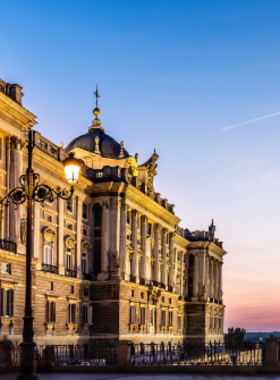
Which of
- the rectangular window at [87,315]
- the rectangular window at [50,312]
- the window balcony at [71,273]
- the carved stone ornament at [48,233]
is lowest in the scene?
the rectangular window at [87,315]

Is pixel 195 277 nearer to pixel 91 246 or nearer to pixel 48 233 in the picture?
pixel 91 246

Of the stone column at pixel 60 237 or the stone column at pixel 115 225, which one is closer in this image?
the stone column at pixel 60 237

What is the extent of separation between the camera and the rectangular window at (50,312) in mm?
56375

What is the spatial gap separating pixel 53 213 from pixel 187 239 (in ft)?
175

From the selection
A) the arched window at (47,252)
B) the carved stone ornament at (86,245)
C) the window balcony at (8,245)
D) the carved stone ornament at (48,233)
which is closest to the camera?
the window balcony at (8,245)

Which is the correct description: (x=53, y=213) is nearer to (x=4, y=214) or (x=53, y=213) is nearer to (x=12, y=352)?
(x=4, y=214)

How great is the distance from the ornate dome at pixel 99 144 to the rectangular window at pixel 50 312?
26.0 meters

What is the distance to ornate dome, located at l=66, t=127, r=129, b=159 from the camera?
79.6 meters

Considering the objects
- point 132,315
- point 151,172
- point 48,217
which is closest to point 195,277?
point 151,172

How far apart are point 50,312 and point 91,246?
41.8 feet

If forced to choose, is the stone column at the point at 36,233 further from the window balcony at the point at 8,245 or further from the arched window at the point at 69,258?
the window balcony at the point at 8,245

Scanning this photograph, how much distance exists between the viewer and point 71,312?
204ft

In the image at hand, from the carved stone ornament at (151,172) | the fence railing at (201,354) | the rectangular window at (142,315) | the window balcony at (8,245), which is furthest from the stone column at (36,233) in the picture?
the carved stone ornament at (151,172)

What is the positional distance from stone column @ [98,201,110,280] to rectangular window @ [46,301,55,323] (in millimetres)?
10540
